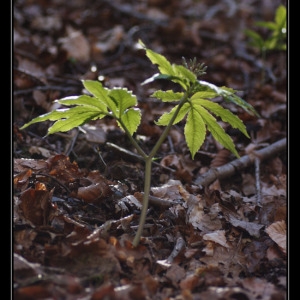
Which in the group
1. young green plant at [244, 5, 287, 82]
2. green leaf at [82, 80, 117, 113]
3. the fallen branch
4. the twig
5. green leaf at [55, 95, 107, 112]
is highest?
young green plant at [244, 5, 287, 82]

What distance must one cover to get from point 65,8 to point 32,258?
438 cm

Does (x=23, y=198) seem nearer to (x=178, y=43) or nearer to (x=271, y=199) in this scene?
(x=271, y=199)

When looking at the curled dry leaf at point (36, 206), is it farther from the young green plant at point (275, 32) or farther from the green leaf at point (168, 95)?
the young green plant at point (275, 32)

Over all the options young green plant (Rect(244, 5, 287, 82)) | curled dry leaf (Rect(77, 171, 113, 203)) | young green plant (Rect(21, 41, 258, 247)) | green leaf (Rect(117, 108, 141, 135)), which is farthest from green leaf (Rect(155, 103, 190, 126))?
A: young green plant (Rect(244, 5, 287, 82))

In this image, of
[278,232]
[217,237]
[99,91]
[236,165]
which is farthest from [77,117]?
[236,165]

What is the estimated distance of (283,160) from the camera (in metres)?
2.79

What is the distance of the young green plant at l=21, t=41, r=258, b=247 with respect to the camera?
59.6 inches

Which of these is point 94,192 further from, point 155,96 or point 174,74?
point 174,74

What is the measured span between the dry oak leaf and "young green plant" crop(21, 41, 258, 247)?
0.49 metres

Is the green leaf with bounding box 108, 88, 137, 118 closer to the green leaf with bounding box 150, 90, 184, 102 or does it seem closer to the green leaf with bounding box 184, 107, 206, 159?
the green leaf with bounding box 150, 90, 184, 102

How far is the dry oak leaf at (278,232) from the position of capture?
1883 millimetres

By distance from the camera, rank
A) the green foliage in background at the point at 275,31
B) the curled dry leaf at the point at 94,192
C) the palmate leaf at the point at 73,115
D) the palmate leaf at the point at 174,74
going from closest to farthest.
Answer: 1. the palmate leaf at the point at 174,74
2. the palmate leaf at the point at 73,115
3. the curled dry leaf at the point at 94,192
4. the green foliage in background at the point at 275,31

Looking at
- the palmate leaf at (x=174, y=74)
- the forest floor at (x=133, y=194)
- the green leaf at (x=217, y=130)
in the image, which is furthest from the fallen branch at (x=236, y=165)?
the palmate leaf at (x=174, y=74)
